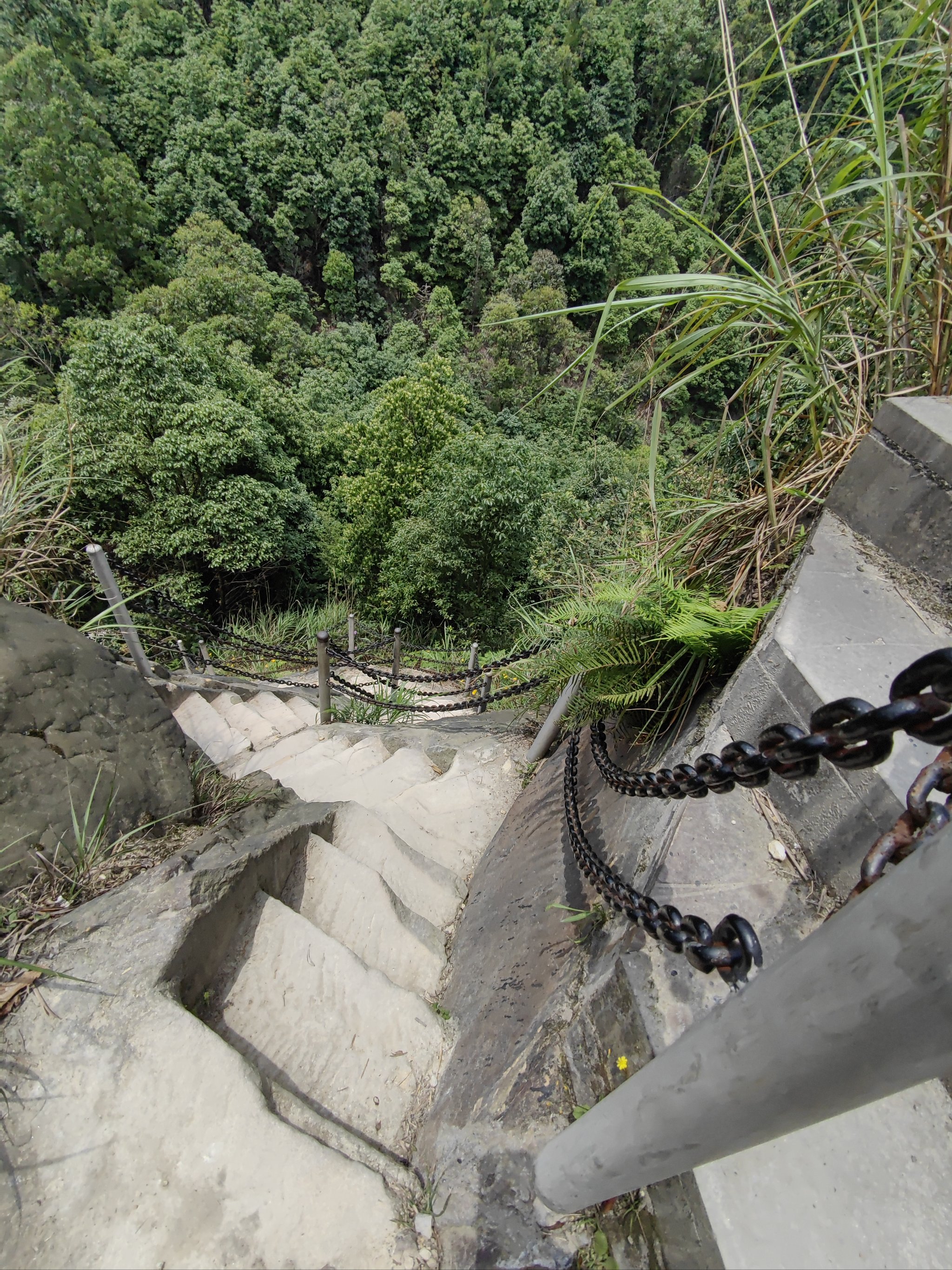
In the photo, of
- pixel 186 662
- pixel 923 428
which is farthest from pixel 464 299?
pixel 923 428

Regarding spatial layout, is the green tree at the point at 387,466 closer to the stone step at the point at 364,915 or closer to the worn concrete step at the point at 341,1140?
the stone step at the point at 364,915

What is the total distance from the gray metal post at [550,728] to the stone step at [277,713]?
2.48m

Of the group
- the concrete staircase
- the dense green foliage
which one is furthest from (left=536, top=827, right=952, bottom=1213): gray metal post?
the concrete staircase

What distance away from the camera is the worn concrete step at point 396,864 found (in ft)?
8.30

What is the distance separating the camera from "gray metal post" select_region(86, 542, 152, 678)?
3486 mm

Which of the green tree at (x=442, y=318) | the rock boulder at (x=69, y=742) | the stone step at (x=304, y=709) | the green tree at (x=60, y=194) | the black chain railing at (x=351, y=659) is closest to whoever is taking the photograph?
the rock boulder at (x=69, y=742)

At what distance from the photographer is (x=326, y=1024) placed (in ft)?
5.90

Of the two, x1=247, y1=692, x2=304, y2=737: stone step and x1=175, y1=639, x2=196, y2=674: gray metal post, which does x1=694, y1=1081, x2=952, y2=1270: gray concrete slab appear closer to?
x1=247, y1=692, x2=304, y2=737: stone step

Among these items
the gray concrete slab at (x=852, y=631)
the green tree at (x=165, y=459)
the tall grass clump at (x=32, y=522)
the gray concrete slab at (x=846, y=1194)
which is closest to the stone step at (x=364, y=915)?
the gray concrete slab at (x=846, y=1194)

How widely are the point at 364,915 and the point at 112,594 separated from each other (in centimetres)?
260

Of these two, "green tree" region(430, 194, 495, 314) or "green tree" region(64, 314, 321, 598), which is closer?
"green tree" region(64, 314, 321, 598)

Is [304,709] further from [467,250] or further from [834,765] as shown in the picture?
[467,250]

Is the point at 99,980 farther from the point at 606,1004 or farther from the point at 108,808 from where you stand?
the point at 606,1004

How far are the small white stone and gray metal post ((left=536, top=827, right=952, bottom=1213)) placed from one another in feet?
3.08
